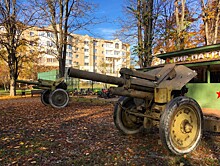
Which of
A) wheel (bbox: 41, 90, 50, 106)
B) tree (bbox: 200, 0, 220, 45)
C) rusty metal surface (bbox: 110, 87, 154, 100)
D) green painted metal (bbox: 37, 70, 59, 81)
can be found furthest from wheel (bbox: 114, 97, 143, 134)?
green painted metal (bbox: 37, 70, 59, 81)

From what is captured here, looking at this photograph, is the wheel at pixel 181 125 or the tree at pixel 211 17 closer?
the wheel at pixel 181 125

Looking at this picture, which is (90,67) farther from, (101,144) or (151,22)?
(101,144)

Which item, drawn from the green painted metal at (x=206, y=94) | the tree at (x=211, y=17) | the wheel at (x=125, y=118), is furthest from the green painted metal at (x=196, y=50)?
the tree at (x=211, y=17)

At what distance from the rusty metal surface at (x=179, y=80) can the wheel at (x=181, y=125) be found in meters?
0.28

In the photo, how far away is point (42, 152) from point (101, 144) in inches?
52.9

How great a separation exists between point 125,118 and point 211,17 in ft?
53.2

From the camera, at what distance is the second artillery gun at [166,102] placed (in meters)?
3.73

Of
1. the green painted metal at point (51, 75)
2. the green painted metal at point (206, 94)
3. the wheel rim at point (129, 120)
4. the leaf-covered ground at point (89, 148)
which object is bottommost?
the leaf-covered ground at point (89, 148)

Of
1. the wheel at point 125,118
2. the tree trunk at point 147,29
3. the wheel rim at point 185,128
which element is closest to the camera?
the wheel rim at point 185,128

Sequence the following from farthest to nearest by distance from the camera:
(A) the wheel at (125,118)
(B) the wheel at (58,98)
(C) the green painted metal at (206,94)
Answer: (B) the wheel at (58,98), (C) the green painted metal at (206,94), (A) the wheel at (125,118)

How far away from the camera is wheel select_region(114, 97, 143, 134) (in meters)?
5.07

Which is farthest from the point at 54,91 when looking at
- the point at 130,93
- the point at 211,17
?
the point at 211,17

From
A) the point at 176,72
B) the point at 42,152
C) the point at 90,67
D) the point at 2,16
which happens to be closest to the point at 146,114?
the point at 176,72

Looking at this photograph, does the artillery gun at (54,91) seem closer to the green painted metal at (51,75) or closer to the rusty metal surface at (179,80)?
the rusty metal surface at (179,80)
